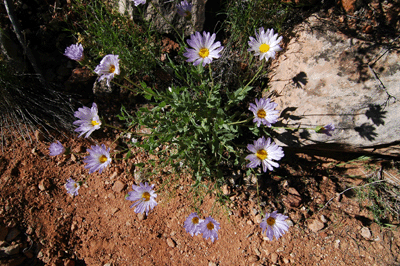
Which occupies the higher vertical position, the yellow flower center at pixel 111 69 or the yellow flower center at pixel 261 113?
the yellow flower center at pixel 111 69

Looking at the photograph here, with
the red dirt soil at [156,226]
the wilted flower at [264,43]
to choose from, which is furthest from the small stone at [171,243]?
the wilted flower at [264,43]

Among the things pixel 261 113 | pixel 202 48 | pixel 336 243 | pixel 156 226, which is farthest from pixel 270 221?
pixel 202 48

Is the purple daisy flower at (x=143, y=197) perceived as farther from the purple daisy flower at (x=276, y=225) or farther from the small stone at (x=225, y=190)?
the purple daisy flower at (x=276, y=225)

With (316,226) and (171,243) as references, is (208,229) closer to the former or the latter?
(171,243)

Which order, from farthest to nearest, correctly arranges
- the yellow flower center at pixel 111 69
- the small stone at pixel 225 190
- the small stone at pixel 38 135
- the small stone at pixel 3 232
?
1. the small stone at pixel 38 135
2. the small stone at pixel 225 190
3. the small stone at pixel 3 232
4. the yellow flower center at pixel 111 69

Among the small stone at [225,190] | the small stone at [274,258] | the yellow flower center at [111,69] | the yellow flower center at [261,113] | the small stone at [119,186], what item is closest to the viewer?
the yellow flower center at [111,69]

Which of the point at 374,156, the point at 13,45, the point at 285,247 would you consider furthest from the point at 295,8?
the point at 13,45

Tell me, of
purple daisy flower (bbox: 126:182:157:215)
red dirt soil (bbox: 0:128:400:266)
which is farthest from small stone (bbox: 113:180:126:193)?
purple daisy flower (bbox: 126:182:157:215)
